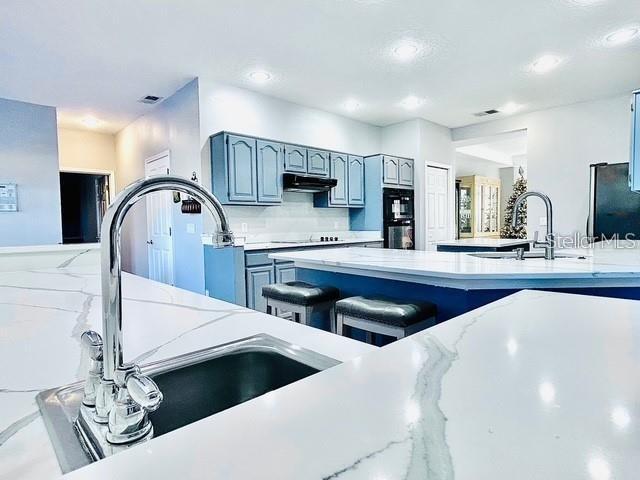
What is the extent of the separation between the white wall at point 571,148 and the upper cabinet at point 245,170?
3824mm

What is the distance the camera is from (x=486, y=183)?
9.31 m

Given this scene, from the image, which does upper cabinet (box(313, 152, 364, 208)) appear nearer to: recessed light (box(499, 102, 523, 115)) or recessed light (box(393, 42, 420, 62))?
recessed light (box(393, 42, 420, 62))

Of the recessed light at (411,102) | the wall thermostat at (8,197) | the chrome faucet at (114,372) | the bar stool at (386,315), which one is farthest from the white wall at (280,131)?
the chrome faucet at (114,372)

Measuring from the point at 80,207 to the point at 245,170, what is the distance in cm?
557

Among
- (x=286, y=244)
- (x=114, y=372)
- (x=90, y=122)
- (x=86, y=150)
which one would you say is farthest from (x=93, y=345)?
(x=86, y=150)

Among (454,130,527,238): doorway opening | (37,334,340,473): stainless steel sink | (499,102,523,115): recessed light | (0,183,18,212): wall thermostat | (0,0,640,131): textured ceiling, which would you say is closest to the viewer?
(37,334,340,473): stainless steel sink

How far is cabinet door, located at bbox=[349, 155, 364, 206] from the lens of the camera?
5.36 meters

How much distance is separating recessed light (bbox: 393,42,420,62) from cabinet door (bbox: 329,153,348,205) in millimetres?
1636

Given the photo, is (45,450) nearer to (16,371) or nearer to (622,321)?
(16,371)

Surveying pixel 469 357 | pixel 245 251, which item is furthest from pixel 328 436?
pixel 245 251

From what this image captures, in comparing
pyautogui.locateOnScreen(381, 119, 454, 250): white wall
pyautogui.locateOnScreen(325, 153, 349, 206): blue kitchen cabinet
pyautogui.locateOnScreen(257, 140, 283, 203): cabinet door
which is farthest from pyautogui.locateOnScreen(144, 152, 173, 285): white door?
pyautogui.locateOnScreen(381, 119, 454, 250): white wall

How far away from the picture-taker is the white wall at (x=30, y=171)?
4734 mm

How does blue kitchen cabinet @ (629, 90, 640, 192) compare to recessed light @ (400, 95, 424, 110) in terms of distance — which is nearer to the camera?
blue kitchen cabinet @ (629, 90, 640, 192)

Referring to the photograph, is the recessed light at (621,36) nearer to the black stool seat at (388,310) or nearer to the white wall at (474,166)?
the black stool seat at (388,310)
